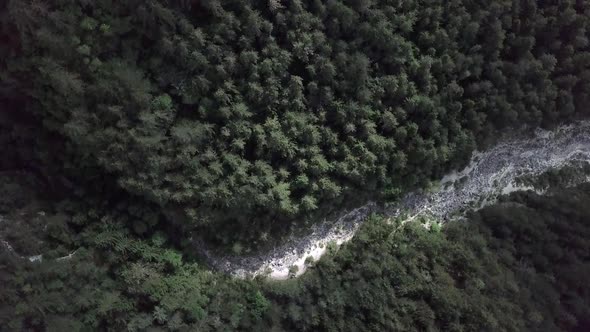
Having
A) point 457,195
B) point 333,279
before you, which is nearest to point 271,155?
point 333,279

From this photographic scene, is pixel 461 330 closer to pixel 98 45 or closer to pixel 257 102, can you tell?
pixel 257 102

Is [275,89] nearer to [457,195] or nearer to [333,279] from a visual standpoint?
[333,279]

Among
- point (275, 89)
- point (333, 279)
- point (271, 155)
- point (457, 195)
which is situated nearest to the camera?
point (275, 89)

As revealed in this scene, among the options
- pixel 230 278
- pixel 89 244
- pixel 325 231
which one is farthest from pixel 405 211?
pixel 89 244

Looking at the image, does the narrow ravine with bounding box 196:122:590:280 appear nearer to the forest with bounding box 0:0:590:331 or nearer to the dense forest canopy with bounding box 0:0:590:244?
the forest with bounding box 0:0:590:331

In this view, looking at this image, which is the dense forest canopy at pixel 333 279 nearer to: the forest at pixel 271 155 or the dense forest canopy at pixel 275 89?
the forest at pixel 271 155

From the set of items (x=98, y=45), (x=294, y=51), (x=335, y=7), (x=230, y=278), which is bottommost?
(x=230, y=278)
